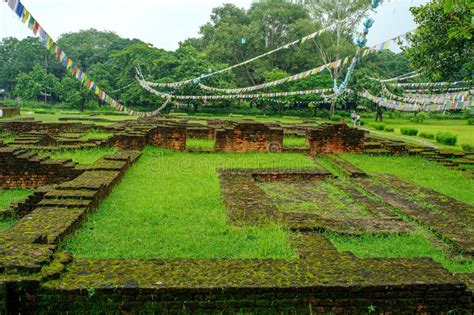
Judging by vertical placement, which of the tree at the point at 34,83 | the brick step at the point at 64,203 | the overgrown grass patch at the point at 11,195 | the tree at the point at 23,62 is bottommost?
the overgrown grass patch at the point at 11,195

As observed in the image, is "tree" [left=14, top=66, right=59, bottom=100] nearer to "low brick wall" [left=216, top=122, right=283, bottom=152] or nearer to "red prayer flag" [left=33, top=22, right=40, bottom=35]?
"low brick wall" [left=216, top=122, right=283, bottom=152]

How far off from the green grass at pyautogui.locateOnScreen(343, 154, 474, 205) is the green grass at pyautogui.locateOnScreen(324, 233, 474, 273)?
8.92 ft

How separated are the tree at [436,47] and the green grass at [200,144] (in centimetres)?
661

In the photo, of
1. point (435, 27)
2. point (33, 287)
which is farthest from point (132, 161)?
point (435, 27)

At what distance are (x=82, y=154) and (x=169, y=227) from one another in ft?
20.1

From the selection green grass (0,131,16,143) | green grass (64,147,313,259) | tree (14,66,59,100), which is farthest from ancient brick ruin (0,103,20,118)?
green grass (64,147,313,259)

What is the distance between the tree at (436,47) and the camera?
39.5ft

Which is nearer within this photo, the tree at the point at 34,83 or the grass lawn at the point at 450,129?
the grass lawn at the point at 450,129

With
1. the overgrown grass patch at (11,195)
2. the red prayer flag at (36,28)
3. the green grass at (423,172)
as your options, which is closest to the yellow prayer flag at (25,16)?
the red prayer flag at (36,28)

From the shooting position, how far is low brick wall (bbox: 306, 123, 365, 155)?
39.2 feet

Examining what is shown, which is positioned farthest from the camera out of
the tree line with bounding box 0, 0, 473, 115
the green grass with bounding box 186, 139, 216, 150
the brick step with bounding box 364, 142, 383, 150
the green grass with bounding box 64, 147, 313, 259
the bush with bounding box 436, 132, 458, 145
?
the tree line with bounding box 0, 0, 473, 115

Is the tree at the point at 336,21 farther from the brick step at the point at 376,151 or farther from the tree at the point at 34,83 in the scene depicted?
the tree at the point at 34,83

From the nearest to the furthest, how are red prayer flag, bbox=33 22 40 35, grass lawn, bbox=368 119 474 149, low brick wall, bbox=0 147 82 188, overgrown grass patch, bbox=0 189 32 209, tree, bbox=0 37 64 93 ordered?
overgrown grass patch, bbox=0 189 32 209
low brick wall, bbox=0 147 82 188
red prayer flag, bbox=33 22 40 35
grass lawn, bbox=368 119 474 149
tree, bbox=0 37 64 93

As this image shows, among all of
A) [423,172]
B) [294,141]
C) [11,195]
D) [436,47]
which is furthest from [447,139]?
[11,195]
